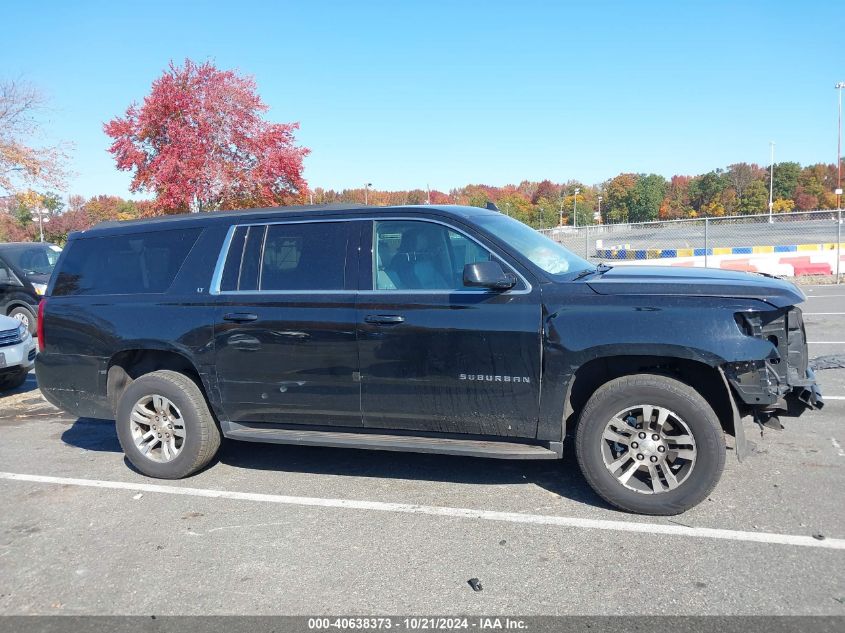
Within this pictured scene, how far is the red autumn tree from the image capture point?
1711 centimetres

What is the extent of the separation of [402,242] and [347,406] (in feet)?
3.82

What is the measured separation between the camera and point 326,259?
182 inches

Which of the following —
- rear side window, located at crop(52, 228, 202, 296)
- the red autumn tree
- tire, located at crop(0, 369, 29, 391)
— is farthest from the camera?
the red autumn tree

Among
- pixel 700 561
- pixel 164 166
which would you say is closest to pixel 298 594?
pixel 700 561

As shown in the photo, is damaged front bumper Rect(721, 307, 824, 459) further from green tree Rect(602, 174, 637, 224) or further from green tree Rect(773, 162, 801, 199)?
green tree Rect(773, 162, 801, 199)

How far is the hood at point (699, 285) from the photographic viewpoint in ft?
12.5

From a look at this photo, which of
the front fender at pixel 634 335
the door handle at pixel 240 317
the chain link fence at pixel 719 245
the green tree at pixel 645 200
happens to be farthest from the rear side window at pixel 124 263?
the green tree at pixel 645 200

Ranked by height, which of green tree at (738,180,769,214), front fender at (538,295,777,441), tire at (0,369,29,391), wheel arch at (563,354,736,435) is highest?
green tree at (738,180,769,214)

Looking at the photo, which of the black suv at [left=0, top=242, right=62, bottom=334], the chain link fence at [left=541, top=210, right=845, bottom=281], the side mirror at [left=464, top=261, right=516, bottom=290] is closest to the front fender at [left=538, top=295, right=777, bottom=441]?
the side mirror at [left=464, top=261, right=516, bottom=290]

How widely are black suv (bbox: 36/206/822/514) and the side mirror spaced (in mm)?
19

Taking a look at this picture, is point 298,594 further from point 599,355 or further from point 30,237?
point 30,237

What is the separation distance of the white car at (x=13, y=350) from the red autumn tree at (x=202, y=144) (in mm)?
9617

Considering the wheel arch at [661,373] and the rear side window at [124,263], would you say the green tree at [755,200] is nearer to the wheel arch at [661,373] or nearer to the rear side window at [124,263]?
the wheel arch at [661,373]

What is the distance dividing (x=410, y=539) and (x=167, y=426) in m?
2.22
